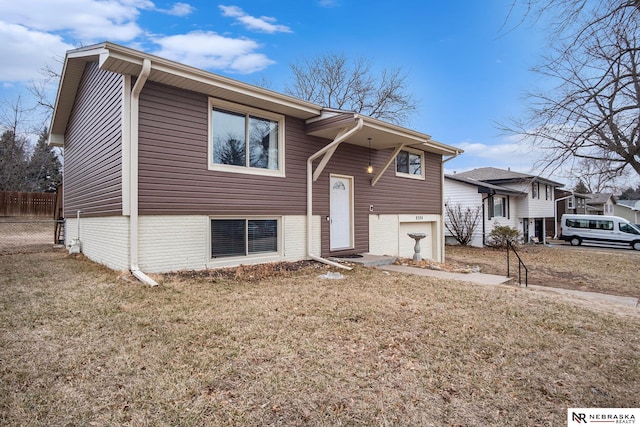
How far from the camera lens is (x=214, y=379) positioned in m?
2.68

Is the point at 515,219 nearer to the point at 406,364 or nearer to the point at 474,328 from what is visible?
the point at 474,328

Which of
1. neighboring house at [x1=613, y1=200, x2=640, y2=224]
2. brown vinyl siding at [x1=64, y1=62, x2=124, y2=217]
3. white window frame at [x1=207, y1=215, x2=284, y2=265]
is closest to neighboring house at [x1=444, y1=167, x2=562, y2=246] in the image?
white window frame at [x1=207, y1=215, x2=284, y2=265]

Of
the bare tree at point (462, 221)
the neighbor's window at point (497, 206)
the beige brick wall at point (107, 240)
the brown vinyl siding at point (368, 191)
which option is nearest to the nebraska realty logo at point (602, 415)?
the beige brick wall at point (107, 240)

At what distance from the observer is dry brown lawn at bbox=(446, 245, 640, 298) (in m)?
9.29

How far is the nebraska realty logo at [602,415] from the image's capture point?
246 centimetres

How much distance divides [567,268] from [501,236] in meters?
5.06

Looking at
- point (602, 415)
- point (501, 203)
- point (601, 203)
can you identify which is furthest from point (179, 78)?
point (601, 203)

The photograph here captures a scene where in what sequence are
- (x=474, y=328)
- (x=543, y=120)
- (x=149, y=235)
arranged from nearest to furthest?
(x=474, y=328) < (x=149, y=235) < (x=543, y=120)

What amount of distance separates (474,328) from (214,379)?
9.80 feet

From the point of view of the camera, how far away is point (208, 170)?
22.4ft

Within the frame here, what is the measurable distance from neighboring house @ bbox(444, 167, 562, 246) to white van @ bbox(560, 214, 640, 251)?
1662mm

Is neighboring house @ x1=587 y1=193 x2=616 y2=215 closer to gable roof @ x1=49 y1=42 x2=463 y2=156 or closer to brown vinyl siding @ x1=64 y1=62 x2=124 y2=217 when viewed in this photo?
gable roof @ x1=49 y1=42 x2=463 y2=156

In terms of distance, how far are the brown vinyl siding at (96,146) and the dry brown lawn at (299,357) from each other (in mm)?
2245

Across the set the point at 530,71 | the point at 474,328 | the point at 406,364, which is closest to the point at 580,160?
the point at 530,71
